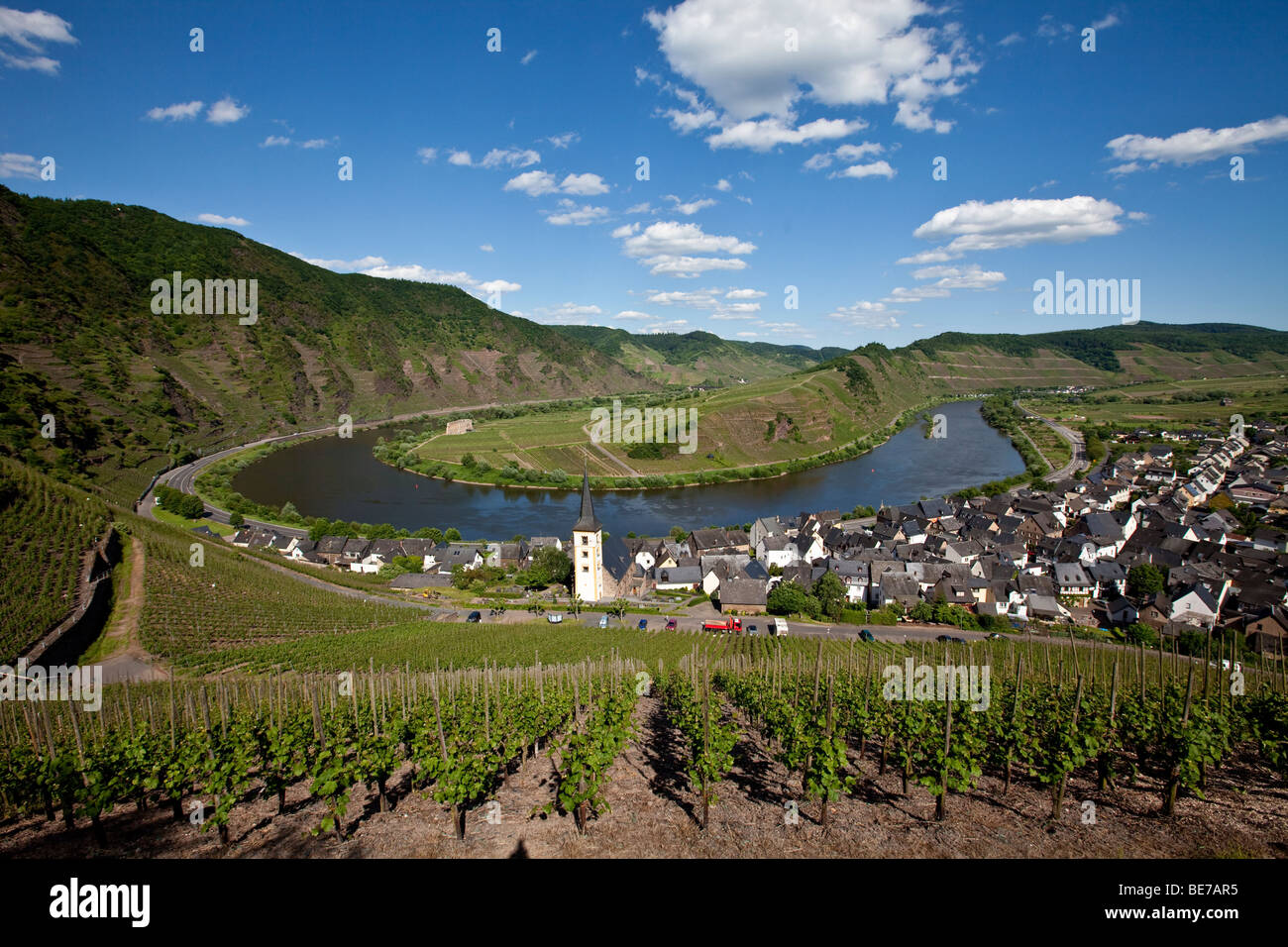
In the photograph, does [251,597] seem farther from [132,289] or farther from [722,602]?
[132,289]

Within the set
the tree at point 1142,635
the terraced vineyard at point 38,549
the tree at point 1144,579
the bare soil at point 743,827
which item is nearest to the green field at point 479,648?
the terraced vineyard at point 38,549

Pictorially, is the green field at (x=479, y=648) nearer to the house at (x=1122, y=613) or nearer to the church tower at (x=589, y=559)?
the church tower at (x=589, y=559)

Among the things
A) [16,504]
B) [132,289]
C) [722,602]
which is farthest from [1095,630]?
[132,289]

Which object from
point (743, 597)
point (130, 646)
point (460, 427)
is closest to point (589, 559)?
point (743, 597)

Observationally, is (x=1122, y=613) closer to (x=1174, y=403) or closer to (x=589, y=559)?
(x=589, y=559)

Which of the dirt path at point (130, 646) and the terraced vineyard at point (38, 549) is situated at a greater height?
the terraced vineyard at point (38, 549)

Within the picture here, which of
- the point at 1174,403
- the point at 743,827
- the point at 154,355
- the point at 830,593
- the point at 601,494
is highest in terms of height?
the point at 154,355
